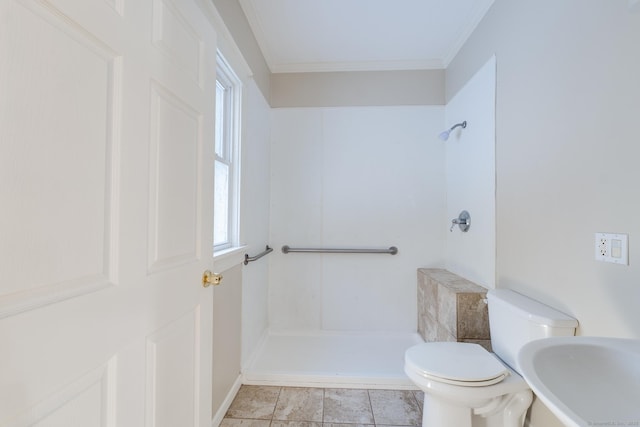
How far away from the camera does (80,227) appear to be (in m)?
0.54

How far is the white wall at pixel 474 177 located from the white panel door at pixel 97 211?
1644mm

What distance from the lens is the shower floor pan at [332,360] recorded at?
183 cm

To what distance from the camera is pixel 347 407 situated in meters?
1.63

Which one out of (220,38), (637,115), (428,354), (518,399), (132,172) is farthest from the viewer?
(220,38)

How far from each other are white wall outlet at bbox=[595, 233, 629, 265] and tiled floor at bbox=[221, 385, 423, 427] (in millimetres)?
1202

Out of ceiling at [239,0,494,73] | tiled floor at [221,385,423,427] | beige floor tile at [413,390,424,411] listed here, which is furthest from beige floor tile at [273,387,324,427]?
ceiling at [239,0,494,73]

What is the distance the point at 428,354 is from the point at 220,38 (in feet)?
6.15

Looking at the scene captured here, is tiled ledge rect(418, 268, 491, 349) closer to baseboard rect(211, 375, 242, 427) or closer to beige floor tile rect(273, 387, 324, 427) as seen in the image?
beige floor tile rect(273, 387, 324, 427)

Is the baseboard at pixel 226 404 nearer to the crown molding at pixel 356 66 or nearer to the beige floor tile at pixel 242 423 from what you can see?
the beige floor tile at pixel 242 423

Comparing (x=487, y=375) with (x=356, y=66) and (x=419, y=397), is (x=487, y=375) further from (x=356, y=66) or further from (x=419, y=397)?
(x=356, y=66)

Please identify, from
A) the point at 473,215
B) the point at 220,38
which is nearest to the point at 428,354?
the point at 473,215

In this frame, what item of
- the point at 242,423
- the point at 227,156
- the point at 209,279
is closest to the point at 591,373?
the point at 209,279

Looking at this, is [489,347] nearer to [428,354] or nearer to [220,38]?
[428,354]

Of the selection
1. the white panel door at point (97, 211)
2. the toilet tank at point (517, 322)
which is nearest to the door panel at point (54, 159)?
the white panel door at point (97, 211)
